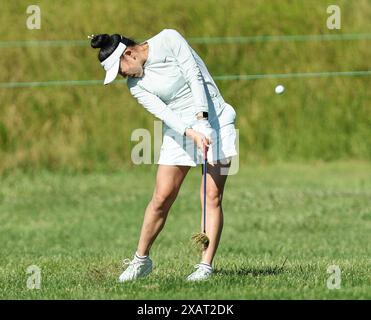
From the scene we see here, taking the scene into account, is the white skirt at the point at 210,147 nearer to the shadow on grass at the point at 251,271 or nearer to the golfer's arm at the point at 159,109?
the golfer's arm at the point at 159,109

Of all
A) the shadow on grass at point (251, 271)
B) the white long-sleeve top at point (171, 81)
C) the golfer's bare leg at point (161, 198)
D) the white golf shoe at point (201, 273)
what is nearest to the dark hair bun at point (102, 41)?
the white long-sleeve top at point (171, 81)

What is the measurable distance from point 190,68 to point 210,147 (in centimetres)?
61

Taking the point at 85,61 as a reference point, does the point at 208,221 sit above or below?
below

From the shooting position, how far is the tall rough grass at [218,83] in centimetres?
2395

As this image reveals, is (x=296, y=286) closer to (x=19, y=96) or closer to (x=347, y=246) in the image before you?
(x=347, y=246)

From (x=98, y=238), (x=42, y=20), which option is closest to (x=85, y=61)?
(x=42, y=20)

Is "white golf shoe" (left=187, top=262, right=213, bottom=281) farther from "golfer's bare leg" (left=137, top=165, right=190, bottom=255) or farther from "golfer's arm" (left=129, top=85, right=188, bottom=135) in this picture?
"golfer's arm" (left=129, top=85, right=188, bottom=135)

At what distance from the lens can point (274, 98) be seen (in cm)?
2455

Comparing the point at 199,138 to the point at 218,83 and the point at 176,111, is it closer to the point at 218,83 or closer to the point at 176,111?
the point at 176,111

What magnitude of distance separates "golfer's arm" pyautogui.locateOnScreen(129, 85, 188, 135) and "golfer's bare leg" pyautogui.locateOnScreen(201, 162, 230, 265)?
1.38 ft

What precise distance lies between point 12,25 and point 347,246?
37.1 ft

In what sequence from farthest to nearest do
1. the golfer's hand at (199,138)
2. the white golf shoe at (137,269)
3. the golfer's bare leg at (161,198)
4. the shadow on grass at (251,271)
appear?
the shadow on grass at (251,271) → the white golf shoe at (137,269) → the golfer's bare leg at (161,198) → the golfer's hand at (199,138)

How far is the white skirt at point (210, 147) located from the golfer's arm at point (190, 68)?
0.30m

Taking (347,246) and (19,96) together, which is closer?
(347,246)
